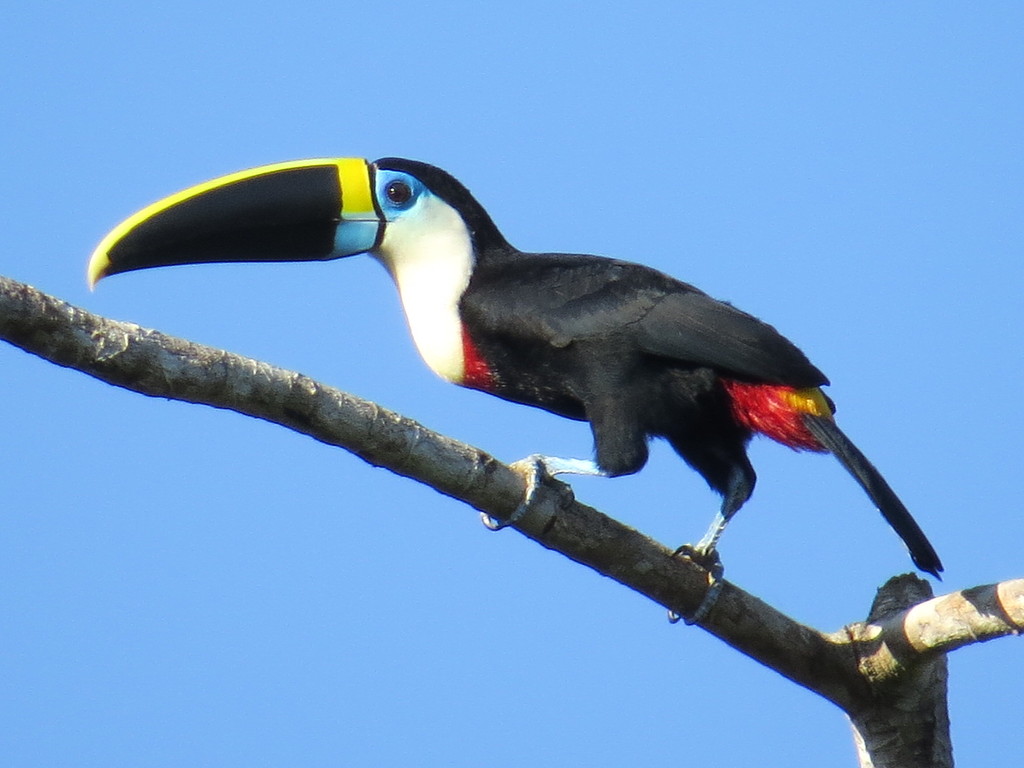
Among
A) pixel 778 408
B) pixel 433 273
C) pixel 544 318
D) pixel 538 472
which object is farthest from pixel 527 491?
pixel 433 273

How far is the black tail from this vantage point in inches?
194

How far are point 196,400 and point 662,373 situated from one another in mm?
2017

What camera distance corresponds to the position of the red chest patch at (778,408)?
532 centimetres

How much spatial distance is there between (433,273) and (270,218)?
2.37ft

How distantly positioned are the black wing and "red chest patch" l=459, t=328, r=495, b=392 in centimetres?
9

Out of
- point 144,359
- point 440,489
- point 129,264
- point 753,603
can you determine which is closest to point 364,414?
point 440,489

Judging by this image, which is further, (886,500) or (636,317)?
(636,317)

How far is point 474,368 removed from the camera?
18.2ft

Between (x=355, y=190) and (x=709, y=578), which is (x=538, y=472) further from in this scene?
(x=355, y=190)

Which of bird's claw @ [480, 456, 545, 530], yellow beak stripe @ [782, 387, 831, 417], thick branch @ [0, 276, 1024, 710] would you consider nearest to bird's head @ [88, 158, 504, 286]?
yellow beak stripe @ [782, 387, 831, 417]

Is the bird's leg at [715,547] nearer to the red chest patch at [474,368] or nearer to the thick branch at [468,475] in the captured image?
the thick branch at [468,475]

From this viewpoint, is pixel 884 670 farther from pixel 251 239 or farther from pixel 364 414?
pixel 251 239

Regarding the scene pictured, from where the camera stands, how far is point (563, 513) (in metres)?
4.54

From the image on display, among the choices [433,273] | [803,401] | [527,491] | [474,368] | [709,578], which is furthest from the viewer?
[433,273]
